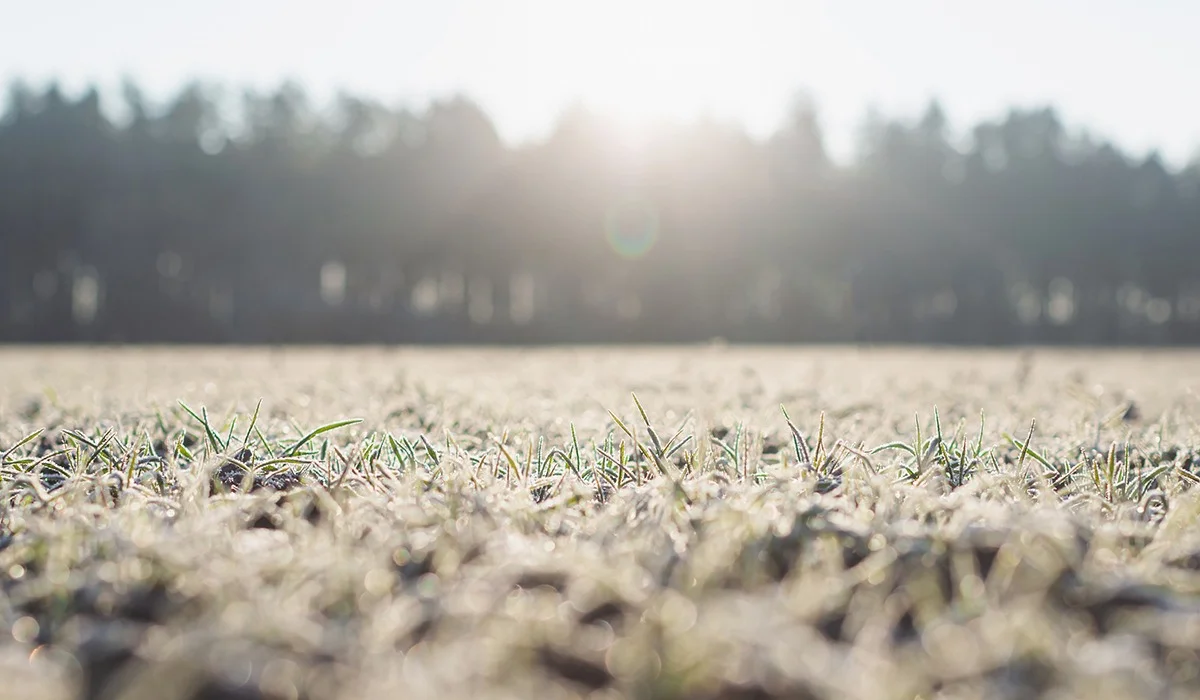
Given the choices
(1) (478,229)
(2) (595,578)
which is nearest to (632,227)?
(1) (478,229)

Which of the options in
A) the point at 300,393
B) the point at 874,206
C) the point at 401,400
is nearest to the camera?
the point at 401,400

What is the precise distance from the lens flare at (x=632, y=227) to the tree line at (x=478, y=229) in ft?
0.26

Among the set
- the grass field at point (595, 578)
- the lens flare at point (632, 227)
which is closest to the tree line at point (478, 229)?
the lens flare at point (632, 227)

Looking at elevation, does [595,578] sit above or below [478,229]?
below

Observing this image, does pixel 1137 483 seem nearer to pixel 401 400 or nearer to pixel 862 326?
pixel 401 400

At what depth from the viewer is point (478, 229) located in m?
33.4

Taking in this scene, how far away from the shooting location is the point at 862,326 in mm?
37594

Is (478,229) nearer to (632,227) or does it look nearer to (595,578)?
(632,227)

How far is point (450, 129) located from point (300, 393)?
31920 mm

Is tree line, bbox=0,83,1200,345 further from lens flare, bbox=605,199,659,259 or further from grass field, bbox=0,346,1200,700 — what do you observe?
grass field, bbox=0,346,1200,700

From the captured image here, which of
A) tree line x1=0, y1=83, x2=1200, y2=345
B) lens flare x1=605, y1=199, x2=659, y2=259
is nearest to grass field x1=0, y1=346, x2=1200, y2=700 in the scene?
tree line x1=0, y1=83, x2=1200, y2=345

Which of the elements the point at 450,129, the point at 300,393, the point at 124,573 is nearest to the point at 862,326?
the point at 450,129

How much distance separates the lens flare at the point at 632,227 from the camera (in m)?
33.4

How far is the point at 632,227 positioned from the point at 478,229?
567 cm
